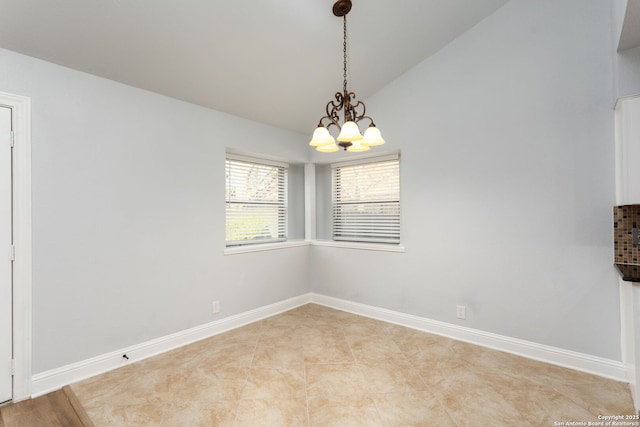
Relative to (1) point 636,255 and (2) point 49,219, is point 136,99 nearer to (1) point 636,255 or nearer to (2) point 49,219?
(2) point 49,219

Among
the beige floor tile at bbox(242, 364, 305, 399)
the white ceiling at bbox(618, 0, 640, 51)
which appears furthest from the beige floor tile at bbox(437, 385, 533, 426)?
the white ceiling at bbox(618, 0, 640, 51)

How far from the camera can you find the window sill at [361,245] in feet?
11.5

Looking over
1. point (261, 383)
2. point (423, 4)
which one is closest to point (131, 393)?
point (261, 383)

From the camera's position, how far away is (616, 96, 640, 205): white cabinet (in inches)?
80.4

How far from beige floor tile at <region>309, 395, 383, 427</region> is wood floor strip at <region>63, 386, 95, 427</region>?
1375 millimetres

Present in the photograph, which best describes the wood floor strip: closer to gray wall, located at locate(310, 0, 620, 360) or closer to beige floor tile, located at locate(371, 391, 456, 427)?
beige floor tile, located at locate(371, 391, 456, 427)

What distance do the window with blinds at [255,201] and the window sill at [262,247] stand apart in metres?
0.15

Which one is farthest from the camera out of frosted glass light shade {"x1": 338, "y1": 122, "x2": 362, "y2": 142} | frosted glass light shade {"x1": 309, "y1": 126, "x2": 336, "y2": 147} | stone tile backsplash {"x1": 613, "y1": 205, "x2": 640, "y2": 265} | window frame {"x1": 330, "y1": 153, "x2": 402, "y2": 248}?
window frame {"x1": 330, "y1": 153, "x2": 402, "y2": 248}

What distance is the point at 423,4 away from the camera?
2.50 metres

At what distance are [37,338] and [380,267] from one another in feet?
10.4

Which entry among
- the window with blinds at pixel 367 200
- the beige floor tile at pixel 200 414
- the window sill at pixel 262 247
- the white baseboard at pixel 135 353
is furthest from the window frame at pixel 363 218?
the beige floor tile at pixel 200 414

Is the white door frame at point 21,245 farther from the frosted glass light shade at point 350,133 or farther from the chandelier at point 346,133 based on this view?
the frosted glass light shade at point 350,133

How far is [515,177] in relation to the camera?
2.71m

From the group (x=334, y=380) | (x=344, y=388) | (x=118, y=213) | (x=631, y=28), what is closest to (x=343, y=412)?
(x=344, y=388)
